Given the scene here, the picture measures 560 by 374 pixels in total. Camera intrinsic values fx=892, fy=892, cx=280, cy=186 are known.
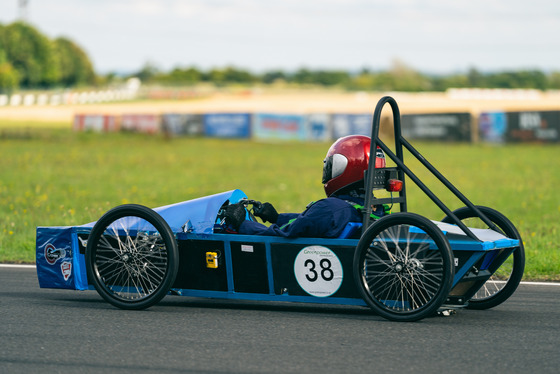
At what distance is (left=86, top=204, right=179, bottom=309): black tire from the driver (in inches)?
23.3

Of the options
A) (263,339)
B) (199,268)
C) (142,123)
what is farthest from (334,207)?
(142,123)

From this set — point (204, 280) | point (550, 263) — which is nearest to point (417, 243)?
point (204, 280)

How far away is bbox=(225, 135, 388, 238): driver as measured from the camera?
633 centimetres

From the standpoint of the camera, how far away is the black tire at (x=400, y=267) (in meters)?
5.91

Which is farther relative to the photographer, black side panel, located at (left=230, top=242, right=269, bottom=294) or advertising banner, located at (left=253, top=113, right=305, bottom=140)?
advertising banner, located at (left=253, top=113, right=305, bottom=140)

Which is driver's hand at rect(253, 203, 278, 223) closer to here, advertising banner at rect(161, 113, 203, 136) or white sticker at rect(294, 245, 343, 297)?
white sticker at rect(294, 245, 343, 297)

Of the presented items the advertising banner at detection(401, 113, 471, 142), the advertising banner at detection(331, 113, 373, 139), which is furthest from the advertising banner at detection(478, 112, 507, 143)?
the advertising banner at detection(331, 113, 373, 139)

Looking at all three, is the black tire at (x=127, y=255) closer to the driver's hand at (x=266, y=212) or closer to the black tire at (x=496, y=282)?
the driver's hand at (x=266, y=212)

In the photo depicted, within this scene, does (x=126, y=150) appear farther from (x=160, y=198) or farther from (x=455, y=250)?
(x=455, y=250)

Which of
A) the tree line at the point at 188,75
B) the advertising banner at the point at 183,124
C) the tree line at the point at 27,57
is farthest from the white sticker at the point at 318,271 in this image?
the tree line at the point at 27,57

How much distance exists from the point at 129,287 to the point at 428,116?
33.3 meters

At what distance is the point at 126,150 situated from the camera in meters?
33.8

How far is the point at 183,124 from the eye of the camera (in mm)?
43469

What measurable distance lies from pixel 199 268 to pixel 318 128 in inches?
1406
